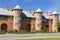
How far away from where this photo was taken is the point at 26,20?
6512 cm

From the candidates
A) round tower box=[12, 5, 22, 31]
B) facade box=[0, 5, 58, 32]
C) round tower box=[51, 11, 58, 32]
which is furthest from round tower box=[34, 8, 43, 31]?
round tower box=[12, 5, 22, 31]

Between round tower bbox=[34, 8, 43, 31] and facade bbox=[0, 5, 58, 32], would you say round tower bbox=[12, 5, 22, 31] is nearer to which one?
facade bbox=[0, 5, 58, 32]

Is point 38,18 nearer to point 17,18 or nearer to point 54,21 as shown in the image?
point 54,21

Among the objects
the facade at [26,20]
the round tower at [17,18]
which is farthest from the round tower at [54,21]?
the round tower at [17,18]

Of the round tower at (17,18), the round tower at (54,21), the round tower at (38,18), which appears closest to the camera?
the round tower at (17,18)

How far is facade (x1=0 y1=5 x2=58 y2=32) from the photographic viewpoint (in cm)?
6039

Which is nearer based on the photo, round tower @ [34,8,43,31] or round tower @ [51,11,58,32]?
round tower @ [34,8,43,31]

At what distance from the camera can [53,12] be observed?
71.9 metres

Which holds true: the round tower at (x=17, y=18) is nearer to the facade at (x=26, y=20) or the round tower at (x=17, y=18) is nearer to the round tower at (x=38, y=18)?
the facade at (x=26, y=20)

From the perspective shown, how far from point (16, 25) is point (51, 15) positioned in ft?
67.1

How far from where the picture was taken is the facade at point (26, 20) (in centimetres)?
6039

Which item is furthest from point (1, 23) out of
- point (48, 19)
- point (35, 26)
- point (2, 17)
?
point (48, 19)

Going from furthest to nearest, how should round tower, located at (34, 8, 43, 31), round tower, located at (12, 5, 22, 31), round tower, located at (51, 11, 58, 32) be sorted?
round tower, located at (51, 11, 58, 32), round tower, located at (34, 8, 43, 31), round tower, located at (12, 5, 22, 31)

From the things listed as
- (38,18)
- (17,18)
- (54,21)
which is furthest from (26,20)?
(54,21)
